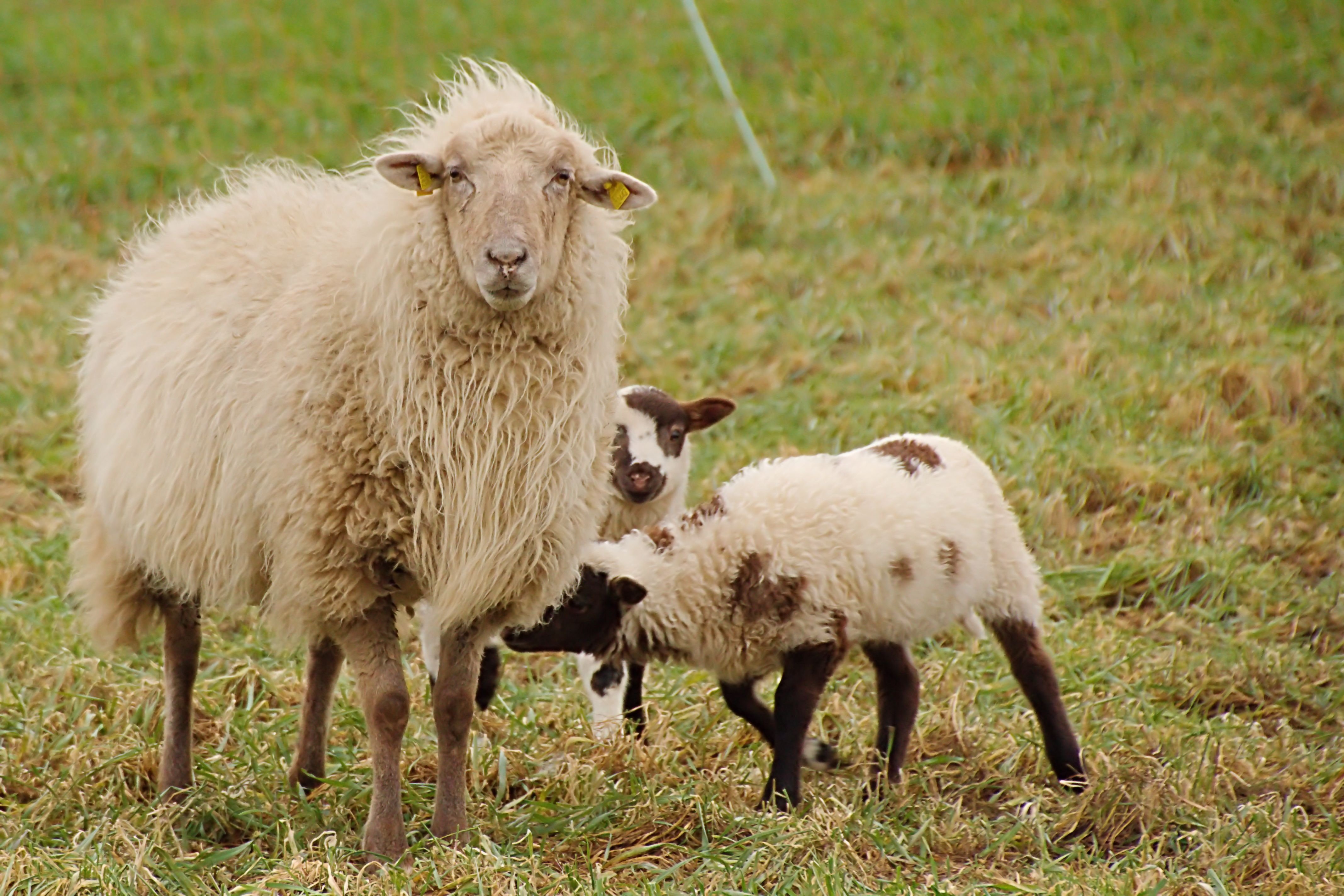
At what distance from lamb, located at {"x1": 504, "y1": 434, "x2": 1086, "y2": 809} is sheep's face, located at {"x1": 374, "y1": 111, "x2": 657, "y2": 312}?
109cm

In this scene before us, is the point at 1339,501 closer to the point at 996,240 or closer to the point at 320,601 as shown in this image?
the point at 996,240

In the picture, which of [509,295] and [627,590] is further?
[627,590]

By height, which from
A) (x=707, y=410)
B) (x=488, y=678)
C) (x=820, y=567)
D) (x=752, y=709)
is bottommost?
(x=488, y=678)

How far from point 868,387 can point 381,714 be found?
4.11 m

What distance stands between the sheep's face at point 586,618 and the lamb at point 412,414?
373 mm

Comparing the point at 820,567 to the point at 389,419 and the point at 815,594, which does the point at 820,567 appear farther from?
the point at 389,419

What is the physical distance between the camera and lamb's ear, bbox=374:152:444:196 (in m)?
4.09

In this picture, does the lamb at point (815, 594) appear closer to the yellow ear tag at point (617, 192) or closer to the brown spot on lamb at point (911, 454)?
the brown spot on lamb at point (911, 454)

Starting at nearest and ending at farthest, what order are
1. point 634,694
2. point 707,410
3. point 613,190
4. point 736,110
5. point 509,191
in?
1. point 509,191
2. point 613,190
3. point 634,694
4. point 707,410
5. point 736,110

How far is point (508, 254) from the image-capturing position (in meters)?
3.87

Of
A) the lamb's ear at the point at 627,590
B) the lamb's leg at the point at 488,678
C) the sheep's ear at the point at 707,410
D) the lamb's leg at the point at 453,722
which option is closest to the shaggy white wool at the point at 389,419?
the lamb's leg at the point at 453,722

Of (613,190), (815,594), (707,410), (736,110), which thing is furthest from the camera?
(736,110)

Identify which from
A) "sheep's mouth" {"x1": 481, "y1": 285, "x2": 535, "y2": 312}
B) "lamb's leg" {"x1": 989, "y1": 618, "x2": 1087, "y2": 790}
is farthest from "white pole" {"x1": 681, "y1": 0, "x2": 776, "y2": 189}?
"sheep's mouth" {"x1": 481, "y1": 285, "x2": 535, "y2": 312}

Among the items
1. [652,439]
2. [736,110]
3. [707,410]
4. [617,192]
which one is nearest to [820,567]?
[652,439]
